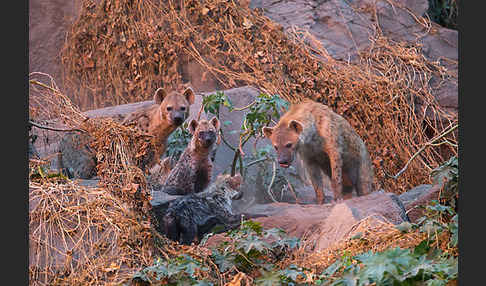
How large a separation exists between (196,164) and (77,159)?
105 cm

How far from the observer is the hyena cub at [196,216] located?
15.5 ft

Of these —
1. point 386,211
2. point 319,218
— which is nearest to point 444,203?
point 386,211

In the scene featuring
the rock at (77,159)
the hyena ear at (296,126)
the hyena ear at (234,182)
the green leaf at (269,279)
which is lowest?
the green leaf at (269,279)

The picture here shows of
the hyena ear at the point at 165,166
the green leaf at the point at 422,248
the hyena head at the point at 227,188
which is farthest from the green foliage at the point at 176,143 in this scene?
the green leaf at the point at 422,248

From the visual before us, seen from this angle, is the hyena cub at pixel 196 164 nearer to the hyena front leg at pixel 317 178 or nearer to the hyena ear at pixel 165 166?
the hyena ear at pixel 165 166

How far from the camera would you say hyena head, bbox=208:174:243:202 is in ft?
17.1

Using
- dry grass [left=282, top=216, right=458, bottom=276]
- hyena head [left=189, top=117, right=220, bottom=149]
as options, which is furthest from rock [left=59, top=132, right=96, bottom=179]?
dry grass [left=282, top=216, right=458, bottom=276]

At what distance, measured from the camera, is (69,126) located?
469 centimetres

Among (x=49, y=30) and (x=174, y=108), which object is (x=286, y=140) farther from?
(x=49, y=30)

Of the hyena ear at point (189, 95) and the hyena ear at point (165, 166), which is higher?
the hyena ear at point (189, 95)

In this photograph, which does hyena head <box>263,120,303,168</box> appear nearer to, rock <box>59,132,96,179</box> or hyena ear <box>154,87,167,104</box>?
hyena ear <box>154,87,167,104</box>

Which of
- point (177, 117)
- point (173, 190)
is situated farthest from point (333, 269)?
point (177, 117)

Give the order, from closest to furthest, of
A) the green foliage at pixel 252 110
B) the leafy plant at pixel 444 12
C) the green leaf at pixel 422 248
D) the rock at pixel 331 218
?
the green leaf at pixel 422 248, the rock at pixel 331 218, the green foliage at pixel 252 110, the leafy plant at pixel 444 12

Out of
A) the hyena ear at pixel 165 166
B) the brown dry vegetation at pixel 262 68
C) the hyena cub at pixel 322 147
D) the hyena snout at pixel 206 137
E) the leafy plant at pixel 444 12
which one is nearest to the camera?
the hyena cub at pixel 322 147
